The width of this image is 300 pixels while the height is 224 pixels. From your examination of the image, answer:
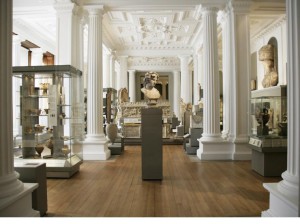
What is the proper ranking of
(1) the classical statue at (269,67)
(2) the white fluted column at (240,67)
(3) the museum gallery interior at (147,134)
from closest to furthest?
(3) the museum gallery interior at (147,134), (2) the white fluted column at (240,67), (1) the classical statue at (269,67)

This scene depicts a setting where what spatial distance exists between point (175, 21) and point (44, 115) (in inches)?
340

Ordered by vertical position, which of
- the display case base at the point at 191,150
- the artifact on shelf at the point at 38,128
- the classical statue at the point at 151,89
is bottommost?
the display case base at the point at 191,150

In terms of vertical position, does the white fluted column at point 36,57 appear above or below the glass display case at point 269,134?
above

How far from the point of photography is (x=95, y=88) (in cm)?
927

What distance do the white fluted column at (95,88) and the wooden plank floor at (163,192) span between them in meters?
1.21

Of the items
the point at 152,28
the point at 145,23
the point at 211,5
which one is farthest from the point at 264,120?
the point at 152,28

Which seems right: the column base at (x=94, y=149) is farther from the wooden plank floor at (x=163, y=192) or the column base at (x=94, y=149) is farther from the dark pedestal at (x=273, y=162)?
the dark pedestal at (x=273, y=162)

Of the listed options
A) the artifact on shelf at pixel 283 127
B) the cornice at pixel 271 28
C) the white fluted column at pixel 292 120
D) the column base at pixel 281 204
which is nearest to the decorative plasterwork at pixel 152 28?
the cornice at pixel 271 28

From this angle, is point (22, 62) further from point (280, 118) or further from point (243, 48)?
point (280, 118)

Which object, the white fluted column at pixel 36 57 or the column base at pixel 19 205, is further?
the white fluted column at pixel 36 57

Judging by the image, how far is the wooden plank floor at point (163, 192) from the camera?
13.8ft

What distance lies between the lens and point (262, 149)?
653 cm

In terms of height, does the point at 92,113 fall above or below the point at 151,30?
below

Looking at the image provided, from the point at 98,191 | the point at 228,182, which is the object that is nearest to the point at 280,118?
the point at 228,182
